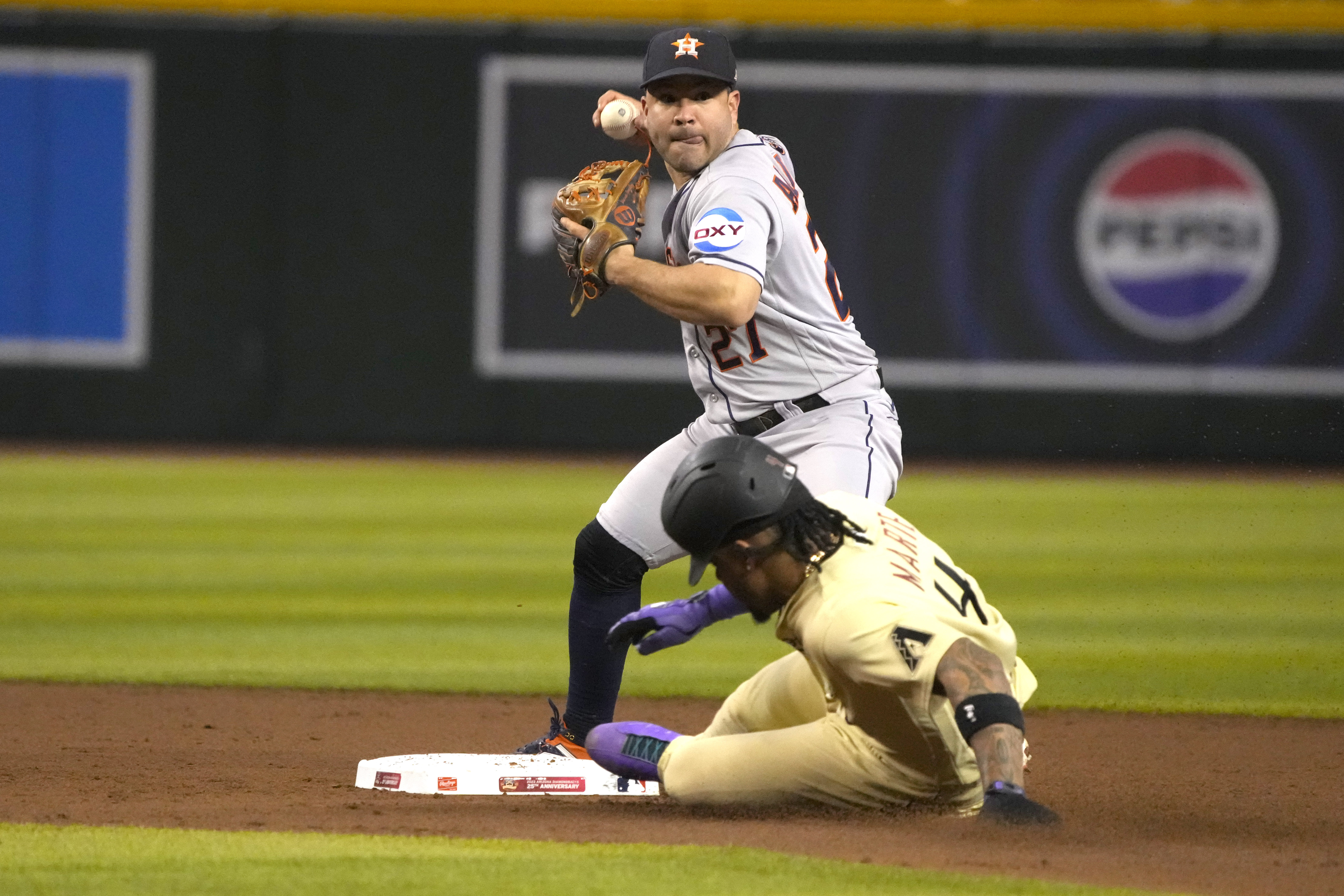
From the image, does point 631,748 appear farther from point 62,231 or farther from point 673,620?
point 62,231

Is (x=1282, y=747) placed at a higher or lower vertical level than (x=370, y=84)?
lower

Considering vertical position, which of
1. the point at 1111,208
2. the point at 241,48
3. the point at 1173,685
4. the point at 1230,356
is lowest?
the point at 1173,685

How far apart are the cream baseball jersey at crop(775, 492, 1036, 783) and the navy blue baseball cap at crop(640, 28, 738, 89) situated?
1133mm

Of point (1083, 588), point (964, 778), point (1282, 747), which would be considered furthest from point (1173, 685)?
point (964, 778)

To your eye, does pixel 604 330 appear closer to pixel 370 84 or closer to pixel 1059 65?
pixel 370 84

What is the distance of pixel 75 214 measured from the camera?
14.9 meters

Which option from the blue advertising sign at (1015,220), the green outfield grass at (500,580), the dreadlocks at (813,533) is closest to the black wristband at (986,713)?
the dreadlocks at (813,533)

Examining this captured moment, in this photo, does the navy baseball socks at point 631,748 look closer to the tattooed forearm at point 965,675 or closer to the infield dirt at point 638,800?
the infield dirt at point 638,800

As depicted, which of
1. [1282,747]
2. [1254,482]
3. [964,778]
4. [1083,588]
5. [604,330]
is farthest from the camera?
[604,330]

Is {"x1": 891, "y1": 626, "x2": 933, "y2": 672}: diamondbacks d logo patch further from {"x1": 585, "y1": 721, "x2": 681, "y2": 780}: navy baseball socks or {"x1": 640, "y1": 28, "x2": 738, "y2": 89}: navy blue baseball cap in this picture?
{"x1": 640, "y1": 28, "x2": 738, "y2": 89}: navy blue baseball cap

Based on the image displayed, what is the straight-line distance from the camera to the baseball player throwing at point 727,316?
4.25 metres

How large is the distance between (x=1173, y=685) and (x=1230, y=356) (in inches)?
330

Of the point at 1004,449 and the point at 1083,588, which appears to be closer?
the point at 1083,588

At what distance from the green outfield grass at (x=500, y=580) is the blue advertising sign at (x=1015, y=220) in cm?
134
